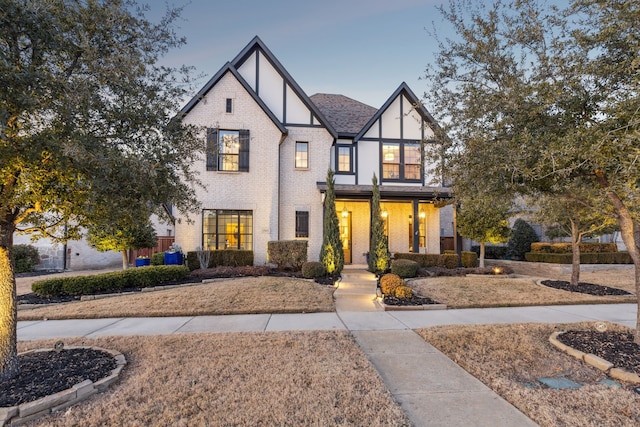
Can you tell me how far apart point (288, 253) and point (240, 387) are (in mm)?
8437

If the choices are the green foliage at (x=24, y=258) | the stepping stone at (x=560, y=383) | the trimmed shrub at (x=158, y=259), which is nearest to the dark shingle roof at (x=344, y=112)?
the trimmed shrub at (x=158, y=259)

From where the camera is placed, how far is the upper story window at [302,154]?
47.6ft

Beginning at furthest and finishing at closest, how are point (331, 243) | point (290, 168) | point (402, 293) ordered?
point (290, 168) → point (331, 243) → point (402, 293)

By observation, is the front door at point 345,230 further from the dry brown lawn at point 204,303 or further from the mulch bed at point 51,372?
the mulch bed at point 51,372

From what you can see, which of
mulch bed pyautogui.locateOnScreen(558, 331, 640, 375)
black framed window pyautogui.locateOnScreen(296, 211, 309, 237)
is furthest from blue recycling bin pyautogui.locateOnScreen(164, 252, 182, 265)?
mulch bed pyautogui.locateOnScreen(558, 331, 640, 375)

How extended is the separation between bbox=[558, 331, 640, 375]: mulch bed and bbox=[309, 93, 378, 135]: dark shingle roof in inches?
467

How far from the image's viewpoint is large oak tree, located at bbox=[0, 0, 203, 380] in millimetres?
3127

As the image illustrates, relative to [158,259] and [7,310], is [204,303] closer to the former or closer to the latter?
[7,310]

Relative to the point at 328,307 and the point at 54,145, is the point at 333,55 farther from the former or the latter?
the point at 54,145

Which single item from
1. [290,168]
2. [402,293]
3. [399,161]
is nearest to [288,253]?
[290,168]

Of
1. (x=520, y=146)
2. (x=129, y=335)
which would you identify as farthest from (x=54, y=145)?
(x=520, y=146)

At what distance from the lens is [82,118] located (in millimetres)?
3678

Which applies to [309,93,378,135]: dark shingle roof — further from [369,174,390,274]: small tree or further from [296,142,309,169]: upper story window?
[369,174,390,274]: small tree

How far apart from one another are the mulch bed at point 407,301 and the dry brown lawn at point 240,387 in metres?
3.29
